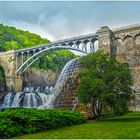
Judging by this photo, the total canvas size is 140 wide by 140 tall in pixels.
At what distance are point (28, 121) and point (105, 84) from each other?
33.4ft

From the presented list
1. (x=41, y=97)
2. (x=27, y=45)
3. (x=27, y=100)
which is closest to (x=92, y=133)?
(x=41, y=97)

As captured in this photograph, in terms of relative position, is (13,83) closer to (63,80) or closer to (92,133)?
(63,80)

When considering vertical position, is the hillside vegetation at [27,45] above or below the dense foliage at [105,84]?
above

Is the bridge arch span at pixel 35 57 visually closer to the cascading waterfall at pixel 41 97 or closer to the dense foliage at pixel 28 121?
the cascading waterfall at pixel 41 97

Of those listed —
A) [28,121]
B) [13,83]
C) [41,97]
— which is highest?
[13,83]

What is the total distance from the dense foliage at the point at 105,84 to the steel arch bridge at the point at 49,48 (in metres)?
20.4

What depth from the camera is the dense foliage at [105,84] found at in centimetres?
2595

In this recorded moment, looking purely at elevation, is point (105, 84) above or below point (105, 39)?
below

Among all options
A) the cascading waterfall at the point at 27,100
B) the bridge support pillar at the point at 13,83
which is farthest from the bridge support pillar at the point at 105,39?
the bridge support pillar at the point at 13,83

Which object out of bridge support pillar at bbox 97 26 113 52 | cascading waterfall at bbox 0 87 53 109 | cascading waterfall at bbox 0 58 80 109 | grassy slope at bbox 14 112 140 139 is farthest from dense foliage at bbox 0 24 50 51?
grassy slope at bbox 14 112 140 139

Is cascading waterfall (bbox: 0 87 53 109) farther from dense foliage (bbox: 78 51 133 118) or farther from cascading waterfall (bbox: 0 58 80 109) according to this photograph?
dense foliage (bbox: 78 51 133 118)

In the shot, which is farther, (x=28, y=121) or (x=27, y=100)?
(x=27, y=100)

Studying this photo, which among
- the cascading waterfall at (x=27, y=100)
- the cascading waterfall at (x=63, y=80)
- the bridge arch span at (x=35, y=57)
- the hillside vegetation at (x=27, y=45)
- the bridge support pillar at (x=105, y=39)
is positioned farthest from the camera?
the hillside vegetation at (x=27, y=45)

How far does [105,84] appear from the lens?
26.2 m
